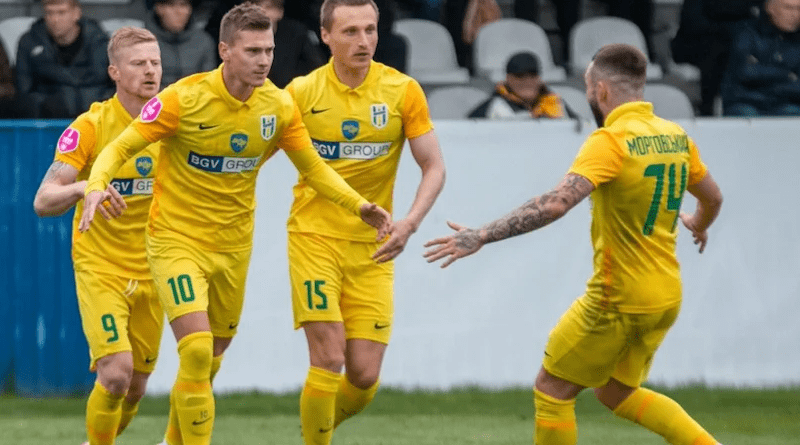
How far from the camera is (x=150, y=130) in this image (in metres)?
7.34

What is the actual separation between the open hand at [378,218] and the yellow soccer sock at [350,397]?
92 centimetres

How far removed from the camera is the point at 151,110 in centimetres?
737

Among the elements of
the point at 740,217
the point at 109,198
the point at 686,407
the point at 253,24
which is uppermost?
the point at 253,24

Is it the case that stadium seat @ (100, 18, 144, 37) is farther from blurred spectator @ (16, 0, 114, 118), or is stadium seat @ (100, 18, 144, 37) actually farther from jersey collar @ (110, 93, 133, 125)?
jersey collar @ (110, 93, 133, 125)

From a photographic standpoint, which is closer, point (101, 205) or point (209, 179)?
point (101, 205)

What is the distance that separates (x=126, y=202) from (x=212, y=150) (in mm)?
640

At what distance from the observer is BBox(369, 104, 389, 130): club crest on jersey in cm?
800

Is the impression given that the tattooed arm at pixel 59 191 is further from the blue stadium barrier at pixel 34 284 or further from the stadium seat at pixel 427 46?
the stadium seat at pixel 427 46

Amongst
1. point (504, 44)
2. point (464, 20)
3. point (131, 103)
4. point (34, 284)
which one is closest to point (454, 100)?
point (504, 44)

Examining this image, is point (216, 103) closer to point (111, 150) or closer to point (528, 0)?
point (111, 150)

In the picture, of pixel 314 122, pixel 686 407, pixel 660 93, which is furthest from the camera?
pixel 660 93

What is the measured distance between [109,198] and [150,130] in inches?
20.9

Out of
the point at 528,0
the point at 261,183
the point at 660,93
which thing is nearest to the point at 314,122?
the point at 261,183

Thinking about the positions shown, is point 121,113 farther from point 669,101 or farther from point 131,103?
point 669,101
